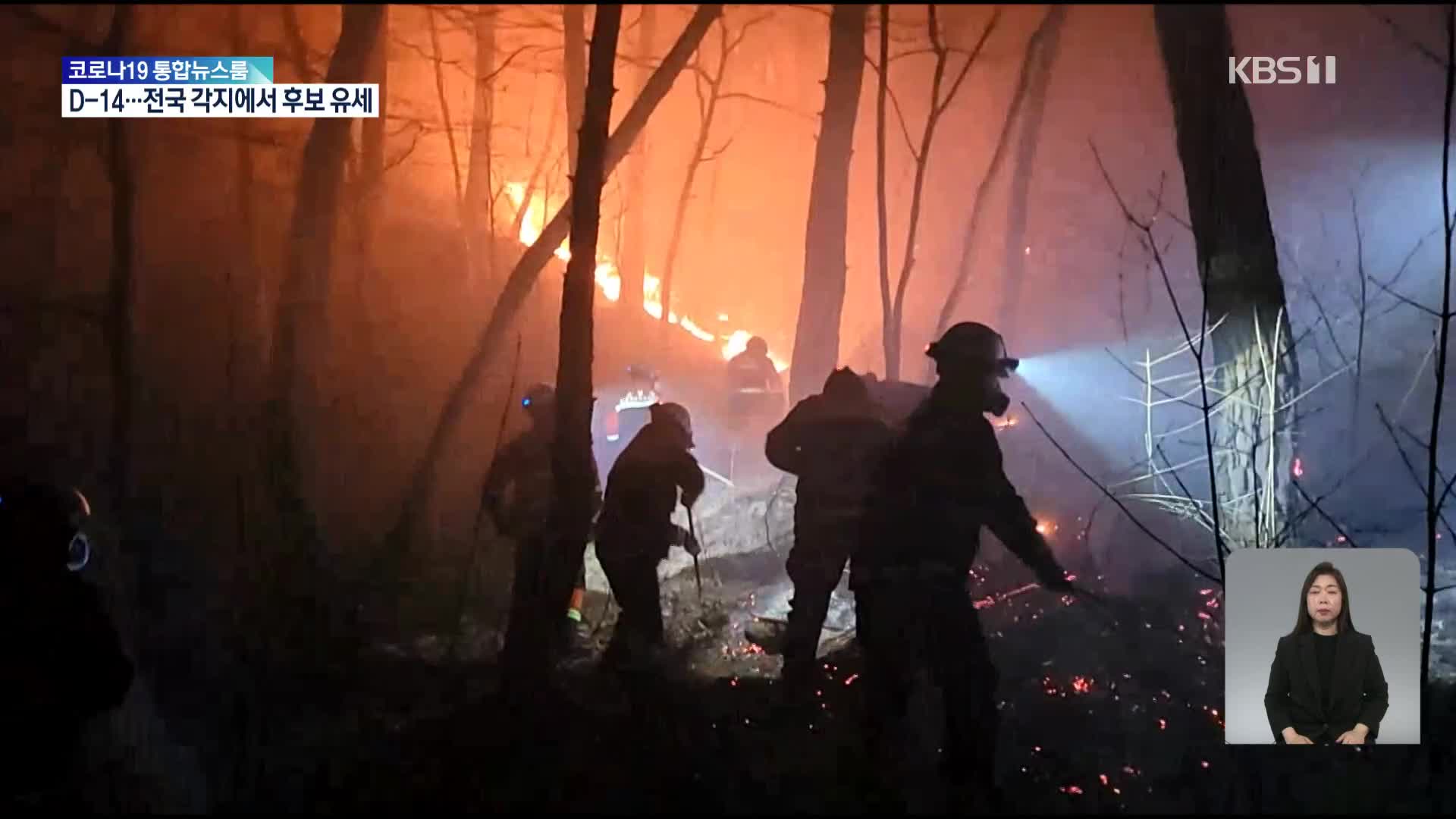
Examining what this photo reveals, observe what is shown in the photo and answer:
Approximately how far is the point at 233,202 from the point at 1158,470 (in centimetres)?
475

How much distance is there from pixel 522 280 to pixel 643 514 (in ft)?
5.08

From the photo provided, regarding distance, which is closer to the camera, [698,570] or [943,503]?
[943,503]

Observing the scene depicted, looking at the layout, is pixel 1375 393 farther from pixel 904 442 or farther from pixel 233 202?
pixel 233 202

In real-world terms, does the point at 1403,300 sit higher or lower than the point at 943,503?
higher

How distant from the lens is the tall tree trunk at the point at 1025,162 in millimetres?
4602

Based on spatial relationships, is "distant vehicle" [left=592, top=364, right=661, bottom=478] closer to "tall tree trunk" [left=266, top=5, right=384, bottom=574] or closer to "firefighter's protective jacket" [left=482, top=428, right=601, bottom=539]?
"firefighter's protective jacket" [left=482, top=428, right=601, bottom=539]

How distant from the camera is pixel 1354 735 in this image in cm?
296

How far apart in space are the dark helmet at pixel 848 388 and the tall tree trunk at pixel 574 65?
1.61 meters

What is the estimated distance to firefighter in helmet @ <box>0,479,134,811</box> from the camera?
9.21 ft

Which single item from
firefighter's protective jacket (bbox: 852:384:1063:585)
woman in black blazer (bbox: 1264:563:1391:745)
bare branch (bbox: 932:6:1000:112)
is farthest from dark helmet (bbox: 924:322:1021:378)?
bare branch (bbox: 932:6:1000:112)

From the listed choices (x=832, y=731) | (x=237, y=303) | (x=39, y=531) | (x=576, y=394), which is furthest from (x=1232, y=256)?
(x=39, y=531)

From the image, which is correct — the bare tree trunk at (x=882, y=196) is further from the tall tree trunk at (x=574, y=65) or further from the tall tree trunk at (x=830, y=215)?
the tall tree trunk at (x=574, y=65)

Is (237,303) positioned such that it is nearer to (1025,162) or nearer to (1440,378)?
(1025,162)

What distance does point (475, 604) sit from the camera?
141 inches
